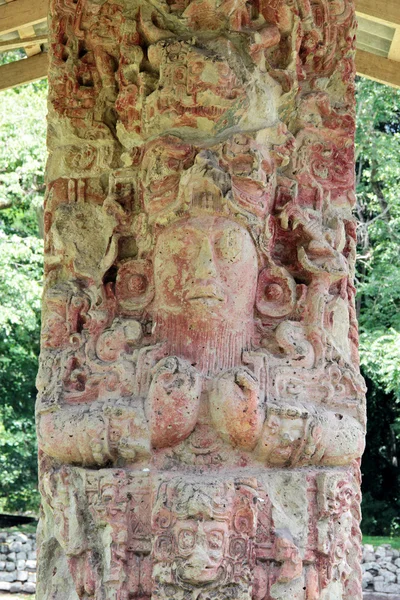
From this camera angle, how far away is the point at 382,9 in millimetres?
4477

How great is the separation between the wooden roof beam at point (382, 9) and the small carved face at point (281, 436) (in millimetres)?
2400

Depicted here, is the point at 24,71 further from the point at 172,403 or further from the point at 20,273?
the point at 20,273

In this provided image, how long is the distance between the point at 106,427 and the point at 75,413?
14cm

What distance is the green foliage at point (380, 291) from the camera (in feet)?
38.4

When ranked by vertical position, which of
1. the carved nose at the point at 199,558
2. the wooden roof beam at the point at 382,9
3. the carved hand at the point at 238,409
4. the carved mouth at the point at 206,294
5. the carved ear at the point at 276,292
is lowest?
the carved nose at the point at 199,558

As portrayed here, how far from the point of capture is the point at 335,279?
3.32 meters

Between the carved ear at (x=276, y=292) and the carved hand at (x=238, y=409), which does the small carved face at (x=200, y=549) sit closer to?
the carved hand at (x=238, y=409)

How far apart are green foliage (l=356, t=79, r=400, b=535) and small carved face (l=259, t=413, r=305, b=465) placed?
8.16m

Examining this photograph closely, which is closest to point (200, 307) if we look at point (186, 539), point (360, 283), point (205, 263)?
point (205, 263)

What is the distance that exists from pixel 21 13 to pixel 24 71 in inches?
27.0

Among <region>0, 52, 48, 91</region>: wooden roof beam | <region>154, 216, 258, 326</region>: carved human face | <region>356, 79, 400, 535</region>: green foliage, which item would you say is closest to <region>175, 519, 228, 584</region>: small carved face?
<region>154, 216, 258, 326</region>: carved human face

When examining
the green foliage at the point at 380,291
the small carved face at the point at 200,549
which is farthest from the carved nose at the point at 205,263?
the green foliage at the point at 380,291

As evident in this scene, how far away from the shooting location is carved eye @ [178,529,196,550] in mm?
2832

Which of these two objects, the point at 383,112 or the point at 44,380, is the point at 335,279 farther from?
the point at 383,112
